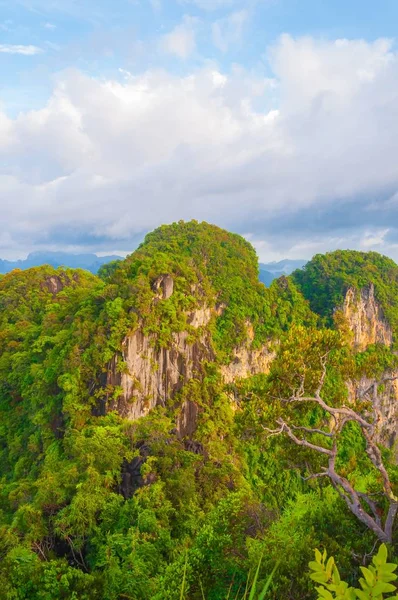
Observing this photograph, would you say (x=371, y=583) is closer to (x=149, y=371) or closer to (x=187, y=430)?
(x=149, y=371)

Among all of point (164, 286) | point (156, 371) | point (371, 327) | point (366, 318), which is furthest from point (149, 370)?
point (371, 327)

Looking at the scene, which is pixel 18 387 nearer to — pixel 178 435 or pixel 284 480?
pixel 178 435

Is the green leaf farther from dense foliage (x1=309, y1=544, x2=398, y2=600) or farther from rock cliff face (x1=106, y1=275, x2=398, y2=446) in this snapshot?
rock cliff face (x1=106, y1=275, x2=398, y2=446)

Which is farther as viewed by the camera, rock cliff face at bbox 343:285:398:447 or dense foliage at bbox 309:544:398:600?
rock cliff face at bbox 343:285:398:447

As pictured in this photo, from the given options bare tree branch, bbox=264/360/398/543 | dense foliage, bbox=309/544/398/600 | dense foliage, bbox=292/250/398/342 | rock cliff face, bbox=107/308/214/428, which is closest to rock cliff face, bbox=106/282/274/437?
rock cliff face, bbox=107/308/214/428

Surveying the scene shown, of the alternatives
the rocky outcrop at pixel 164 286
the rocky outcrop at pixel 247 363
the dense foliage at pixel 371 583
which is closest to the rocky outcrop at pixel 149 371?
the rocky outcrop at pixel 164 286

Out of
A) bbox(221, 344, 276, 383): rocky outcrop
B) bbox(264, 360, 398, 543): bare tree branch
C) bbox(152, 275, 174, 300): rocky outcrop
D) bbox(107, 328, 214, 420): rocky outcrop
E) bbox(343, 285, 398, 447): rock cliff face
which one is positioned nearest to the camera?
bbox(264, 360, 398, 543): bare tree branch

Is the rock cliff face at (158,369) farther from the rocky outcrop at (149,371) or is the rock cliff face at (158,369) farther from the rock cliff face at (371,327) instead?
the rock cliff face at (371,327)
